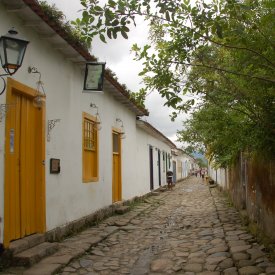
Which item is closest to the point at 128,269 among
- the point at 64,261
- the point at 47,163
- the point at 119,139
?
the point at 64,261

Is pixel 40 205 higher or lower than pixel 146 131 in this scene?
lower

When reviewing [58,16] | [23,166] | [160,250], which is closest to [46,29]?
[58,16]

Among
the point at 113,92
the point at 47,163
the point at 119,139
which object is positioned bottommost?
A: the point at 47,163

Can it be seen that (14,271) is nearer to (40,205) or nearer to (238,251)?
(40,205)

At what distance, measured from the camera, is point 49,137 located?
7086 mm

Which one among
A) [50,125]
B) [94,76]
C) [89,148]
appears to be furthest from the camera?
[89,148]

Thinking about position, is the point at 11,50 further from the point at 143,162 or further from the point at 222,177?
the point at 222,177

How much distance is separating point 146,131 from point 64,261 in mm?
12746

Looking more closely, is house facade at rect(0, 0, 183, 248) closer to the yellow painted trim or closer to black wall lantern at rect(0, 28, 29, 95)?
the yellow painted trim

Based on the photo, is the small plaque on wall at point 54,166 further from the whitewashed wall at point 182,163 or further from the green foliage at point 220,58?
the whitewashed wall at point 182,163

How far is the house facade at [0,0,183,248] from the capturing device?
582cm

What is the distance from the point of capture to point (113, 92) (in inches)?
447

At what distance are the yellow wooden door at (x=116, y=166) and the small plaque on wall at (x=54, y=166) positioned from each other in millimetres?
4703

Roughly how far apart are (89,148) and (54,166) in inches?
90.8
